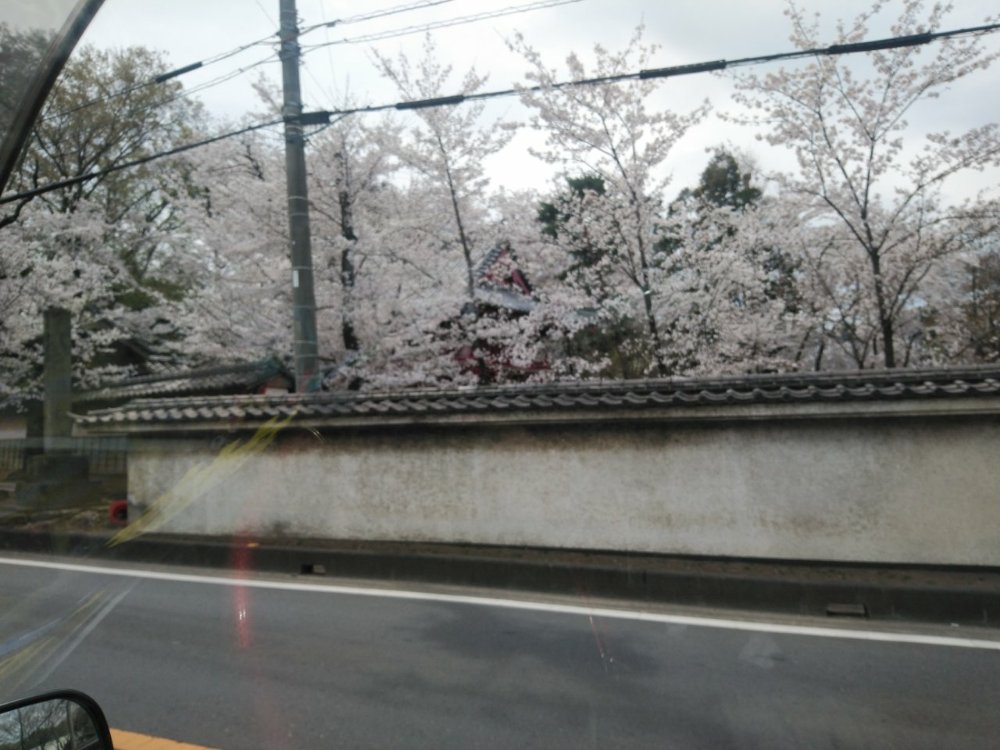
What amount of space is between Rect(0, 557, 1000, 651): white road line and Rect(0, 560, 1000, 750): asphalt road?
0.10 meters

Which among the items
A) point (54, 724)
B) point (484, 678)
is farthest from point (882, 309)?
point (54, 724)

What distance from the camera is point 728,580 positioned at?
22.3 ft

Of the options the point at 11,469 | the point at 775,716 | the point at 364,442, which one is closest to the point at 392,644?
the point at 775,716

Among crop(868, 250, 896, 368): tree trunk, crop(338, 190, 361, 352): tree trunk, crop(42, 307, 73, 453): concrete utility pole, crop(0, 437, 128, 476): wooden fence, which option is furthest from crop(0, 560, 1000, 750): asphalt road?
crop(868, 250, 896, 368): tree trunk

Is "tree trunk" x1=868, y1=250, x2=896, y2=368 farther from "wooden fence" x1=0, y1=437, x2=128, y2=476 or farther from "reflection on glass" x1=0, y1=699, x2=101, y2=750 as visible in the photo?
"wooden fence" x1=0, y1=437, x2=128, y2=476

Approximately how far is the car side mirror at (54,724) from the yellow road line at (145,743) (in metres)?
2.19

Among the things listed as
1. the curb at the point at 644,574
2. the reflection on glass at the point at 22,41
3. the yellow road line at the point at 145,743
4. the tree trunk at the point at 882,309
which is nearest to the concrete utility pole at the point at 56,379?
Answer: the curb at the point at 644,574

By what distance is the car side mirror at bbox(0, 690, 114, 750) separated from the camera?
168 cm

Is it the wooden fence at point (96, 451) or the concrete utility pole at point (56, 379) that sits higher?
the concrete utility pole at point (56, 379)

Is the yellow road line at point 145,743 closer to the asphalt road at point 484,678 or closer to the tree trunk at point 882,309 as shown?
the asphalt road at point 484,678

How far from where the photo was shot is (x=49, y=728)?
1.77 meters

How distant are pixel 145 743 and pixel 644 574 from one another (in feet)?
15.3

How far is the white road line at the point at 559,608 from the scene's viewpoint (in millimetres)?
5633

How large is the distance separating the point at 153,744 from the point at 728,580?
16.5ft
